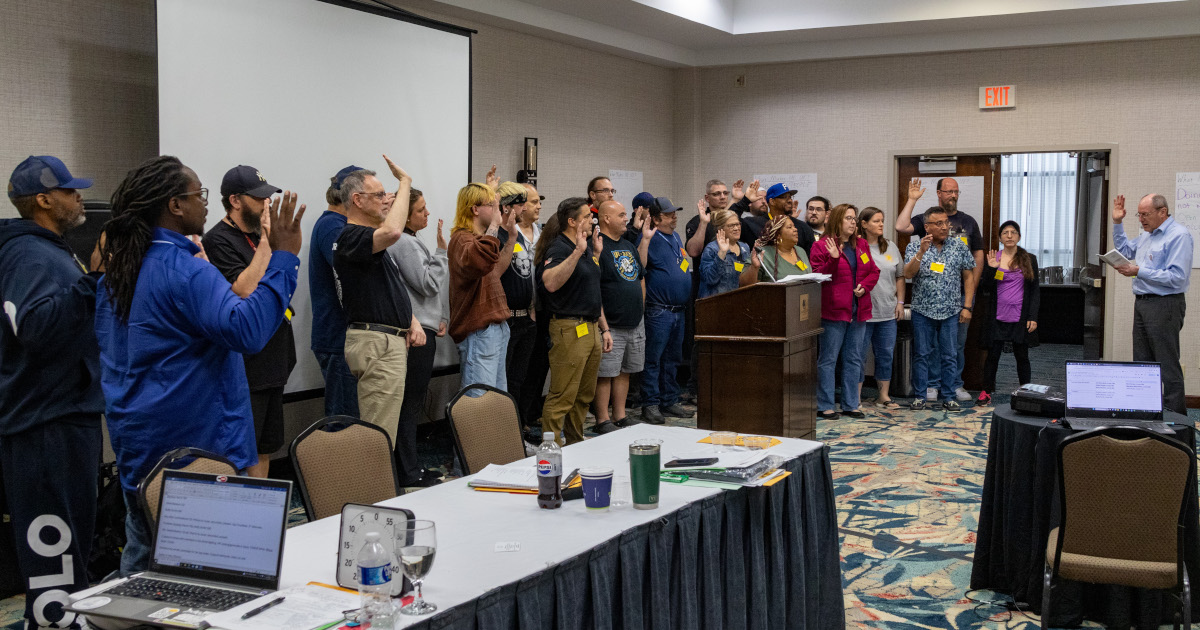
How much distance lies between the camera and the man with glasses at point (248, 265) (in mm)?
4008

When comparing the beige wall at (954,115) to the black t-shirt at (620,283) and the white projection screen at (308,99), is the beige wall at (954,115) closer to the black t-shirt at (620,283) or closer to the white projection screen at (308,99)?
the black t-shirt at (620,283)

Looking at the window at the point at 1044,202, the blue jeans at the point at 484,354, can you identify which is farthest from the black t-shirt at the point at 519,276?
the window at the point at 1044,202

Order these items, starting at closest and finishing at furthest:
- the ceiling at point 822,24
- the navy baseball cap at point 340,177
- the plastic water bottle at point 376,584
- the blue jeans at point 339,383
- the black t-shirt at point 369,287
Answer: the plastic water bottle at point 376,584 → the black t-shirt at point 369,287 → the navy baseball cap at point 340,177 → the blue jeans at point 339,383 → the ceiling at point 822,24

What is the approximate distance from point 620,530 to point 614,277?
391cm

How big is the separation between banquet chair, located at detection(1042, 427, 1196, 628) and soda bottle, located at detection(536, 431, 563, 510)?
163 centimetres

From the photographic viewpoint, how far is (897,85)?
8.81m

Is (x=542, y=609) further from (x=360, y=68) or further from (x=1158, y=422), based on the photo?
(x=360, y=68)

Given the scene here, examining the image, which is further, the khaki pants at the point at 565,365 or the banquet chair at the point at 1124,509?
the khaki pants at the point at 565,365

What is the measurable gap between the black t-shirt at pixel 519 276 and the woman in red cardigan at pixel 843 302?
2.49 metres

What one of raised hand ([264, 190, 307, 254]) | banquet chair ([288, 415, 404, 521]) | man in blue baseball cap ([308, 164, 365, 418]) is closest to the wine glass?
banquet chair ([288, 415, 404, 521])

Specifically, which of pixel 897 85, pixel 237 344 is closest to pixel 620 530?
pixel 237 344

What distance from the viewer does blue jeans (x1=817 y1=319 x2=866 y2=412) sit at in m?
7.26

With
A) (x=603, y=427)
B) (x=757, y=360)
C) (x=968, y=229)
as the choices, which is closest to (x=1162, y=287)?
(x=968, y=229)

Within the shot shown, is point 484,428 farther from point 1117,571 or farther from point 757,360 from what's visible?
point 757,360
